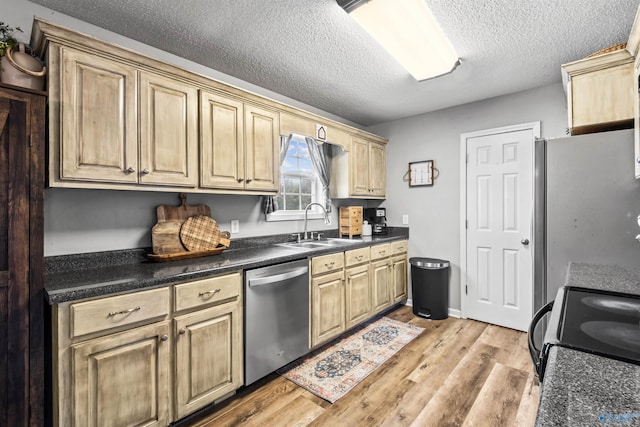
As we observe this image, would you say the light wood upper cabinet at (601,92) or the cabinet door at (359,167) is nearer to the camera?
the light wood upper cabinet at (601,92)

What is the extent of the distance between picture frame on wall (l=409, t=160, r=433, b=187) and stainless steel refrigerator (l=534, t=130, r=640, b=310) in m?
1.89

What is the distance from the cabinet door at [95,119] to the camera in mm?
1595

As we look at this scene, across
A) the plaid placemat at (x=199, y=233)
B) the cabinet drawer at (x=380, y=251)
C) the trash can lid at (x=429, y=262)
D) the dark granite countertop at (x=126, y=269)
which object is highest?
the plaid placemat at (x=199, y=233)

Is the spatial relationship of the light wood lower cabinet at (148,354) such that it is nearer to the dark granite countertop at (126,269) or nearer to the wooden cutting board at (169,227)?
the dark granite countertop at (126,269)

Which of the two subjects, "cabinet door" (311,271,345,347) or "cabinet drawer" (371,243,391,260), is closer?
"cabinet door" (311,271,345,347)

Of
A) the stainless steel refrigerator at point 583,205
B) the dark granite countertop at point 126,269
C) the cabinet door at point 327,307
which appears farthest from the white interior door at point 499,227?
the dark granite countertop at point 126,269

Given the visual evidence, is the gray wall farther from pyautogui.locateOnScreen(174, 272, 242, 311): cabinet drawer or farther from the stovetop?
pyautogui.locateOnScreen(174, 272, 242, 311): cabinet drawer

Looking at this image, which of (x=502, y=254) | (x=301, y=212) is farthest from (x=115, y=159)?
(x=502, y=254)

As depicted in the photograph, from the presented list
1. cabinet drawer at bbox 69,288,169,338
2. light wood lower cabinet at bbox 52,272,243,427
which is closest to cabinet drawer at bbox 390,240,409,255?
light wood lower cabinet at bbox 52,272,243,427

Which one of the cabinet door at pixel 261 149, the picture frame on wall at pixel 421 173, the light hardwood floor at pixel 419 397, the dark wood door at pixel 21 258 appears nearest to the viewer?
the dark wood door at pixel 21 258

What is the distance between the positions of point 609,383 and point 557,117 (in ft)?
10.5

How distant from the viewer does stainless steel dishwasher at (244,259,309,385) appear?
6.81 ft

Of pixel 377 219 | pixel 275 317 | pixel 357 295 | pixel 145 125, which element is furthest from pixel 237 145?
pixel 377 219

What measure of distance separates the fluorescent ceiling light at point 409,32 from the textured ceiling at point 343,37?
7 cm
